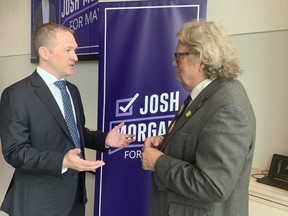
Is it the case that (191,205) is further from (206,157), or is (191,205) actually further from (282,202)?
(282,202)

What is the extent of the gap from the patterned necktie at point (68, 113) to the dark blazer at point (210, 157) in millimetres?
606

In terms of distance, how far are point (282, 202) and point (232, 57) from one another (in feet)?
2.97

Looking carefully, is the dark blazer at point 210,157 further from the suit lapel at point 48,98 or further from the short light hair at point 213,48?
the suit lapel at point 48,98

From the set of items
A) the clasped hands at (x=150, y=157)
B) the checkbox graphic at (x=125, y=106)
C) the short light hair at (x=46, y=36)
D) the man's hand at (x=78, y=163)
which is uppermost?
the short light hair at (x=46, y=36)

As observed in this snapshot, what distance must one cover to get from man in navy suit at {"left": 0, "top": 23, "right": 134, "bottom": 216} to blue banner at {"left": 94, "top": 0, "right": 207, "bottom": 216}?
1.24 feet

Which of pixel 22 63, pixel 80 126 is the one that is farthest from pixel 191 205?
pixel 22 63

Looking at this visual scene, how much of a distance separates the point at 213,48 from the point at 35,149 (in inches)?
36.1

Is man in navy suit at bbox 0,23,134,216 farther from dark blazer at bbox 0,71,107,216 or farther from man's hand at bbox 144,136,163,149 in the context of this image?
man's hand at bbox 144,136,163,149

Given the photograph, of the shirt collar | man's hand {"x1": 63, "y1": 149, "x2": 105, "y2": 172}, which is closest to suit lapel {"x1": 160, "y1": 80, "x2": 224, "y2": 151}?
man's hand {"x1": 63, "y1": 149, "x2": 105, "y2": 172}

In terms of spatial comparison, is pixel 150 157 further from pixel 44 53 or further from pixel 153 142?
pixel 44 53

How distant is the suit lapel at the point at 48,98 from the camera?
1612 millimetres

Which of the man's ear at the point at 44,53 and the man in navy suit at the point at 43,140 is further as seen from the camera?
the man's ear at the point at 44,53

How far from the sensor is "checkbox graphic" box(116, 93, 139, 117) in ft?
7.00

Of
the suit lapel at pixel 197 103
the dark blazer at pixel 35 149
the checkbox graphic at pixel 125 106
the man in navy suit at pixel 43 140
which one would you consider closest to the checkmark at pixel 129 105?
the checkbox graphic at pixel 125 106
